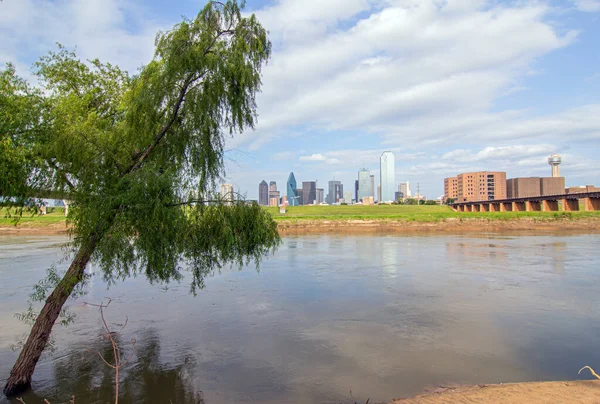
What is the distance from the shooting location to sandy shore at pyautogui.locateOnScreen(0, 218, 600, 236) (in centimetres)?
6062

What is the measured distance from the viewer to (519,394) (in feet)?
25.5

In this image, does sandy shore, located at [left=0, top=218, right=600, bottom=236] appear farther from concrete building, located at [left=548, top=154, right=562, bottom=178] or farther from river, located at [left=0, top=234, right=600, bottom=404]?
concrete building, located at [left=548, top=154, right=562, bottom=178]

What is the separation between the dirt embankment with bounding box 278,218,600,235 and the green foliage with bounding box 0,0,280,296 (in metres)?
50.5

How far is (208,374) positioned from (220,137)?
19.8 feet

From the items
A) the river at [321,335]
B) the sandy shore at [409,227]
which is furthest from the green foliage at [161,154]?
the sandy shore at [409,227]

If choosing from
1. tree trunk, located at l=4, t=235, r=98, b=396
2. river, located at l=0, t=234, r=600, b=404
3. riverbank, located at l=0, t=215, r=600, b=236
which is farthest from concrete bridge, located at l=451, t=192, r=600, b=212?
tree trunk, located at l=4, t=235, r=98, b=396

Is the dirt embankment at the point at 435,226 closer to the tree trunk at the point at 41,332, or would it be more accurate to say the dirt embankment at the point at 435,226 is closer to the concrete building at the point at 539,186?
the tree trunk at the point at 41,332

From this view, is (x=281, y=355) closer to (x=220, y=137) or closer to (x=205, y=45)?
(x=220, y=137)

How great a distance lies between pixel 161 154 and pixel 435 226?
62.2m

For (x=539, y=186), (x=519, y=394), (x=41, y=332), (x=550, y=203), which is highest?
(x=539, y=186)

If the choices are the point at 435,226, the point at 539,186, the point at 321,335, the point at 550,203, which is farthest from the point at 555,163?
the point at 321,335

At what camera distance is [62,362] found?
34.0 feet

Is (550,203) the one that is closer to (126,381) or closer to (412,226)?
(412,226)

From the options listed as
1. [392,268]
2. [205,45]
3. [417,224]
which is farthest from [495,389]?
[417,224]
